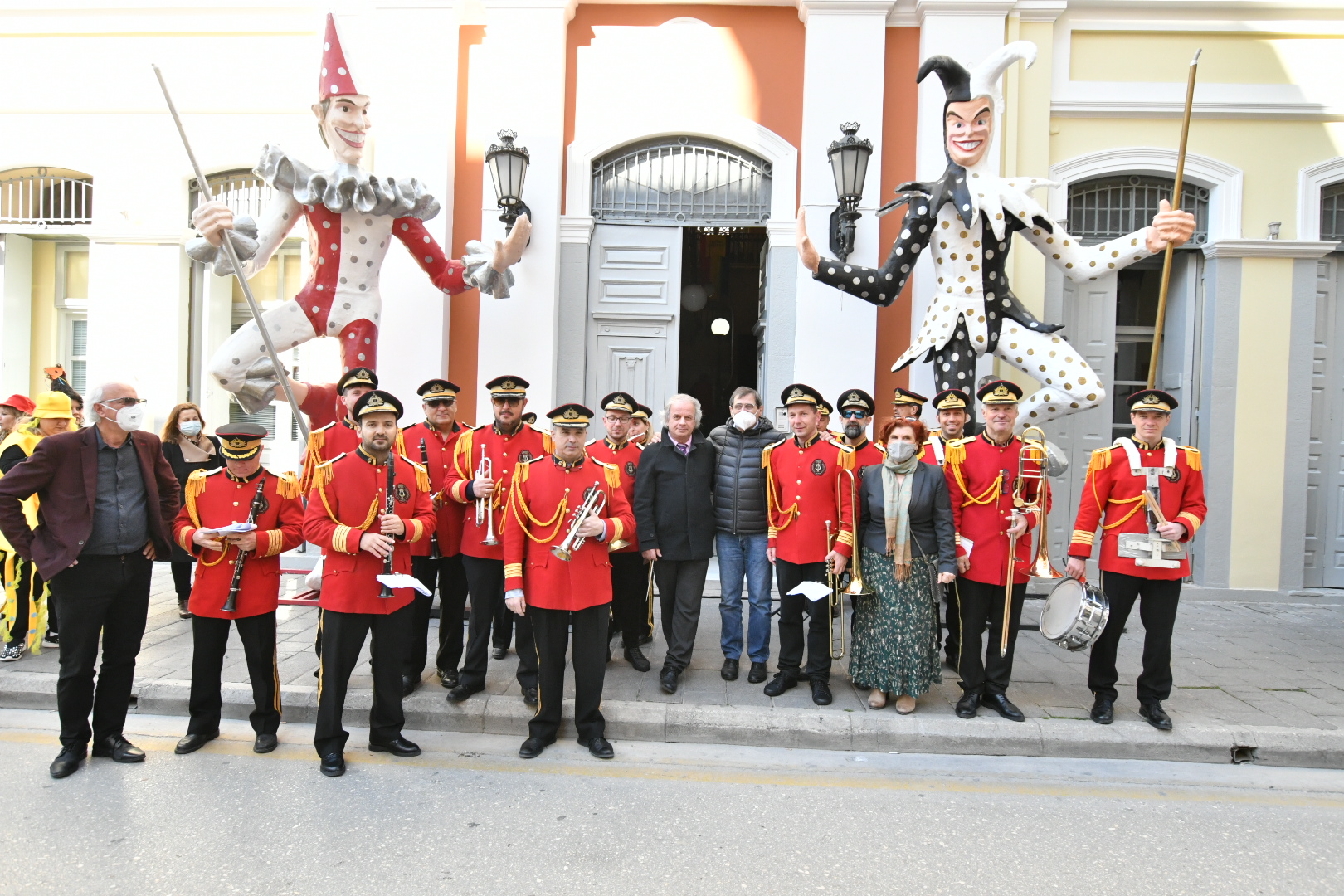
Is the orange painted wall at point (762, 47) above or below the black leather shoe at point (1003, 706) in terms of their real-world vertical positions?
above

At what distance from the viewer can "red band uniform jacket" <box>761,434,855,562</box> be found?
520 cm

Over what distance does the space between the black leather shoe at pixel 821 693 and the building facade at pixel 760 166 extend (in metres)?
3.54

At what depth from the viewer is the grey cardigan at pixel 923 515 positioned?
4984mm

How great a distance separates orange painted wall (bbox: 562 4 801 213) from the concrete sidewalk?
537 cm

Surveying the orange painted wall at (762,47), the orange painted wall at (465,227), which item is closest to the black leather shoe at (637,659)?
the orange painted wall at (465,227)

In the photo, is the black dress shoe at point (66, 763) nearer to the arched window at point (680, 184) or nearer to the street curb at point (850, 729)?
the street curb at point (850, 729)

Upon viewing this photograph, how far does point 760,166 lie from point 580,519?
17.5ft

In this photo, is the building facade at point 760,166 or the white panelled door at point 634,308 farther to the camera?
the white panelled door at point 634,308

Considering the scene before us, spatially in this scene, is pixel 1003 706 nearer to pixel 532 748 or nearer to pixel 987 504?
pixel 987 504

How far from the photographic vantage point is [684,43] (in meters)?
8.23

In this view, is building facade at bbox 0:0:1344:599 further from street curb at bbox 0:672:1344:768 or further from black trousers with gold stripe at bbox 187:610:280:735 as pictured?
black trousers with gold stripe at bbox 187:610:280:735

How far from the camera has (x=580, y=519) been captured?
439 centimetres

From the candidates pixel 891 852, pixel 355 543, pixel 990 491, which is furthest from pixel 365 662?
pixel 990 491

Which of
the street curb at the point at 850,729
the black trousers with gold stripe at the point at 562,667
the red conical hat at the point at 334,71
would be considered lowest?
the street curb at the point at 850,729
